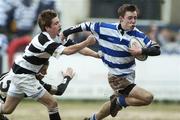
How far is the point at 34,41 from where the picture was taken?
12.4 metres

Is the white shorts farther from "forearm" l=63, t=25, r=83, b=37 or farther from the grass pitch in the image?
the grass pitch

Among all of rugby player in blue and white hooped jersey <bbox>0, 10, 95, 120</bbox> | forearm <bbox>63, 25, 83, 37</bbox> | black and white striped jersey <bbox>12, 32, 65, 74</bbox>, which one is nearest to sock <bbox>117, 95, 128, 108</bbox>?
rugby player in blue and white hooped jersey <bbox>0, 10, 95, 120</bbox>

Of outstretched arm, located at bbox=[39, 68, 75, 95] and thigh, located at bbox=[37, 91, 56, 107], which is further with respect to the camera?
outstretched arm, located at bbox=[39, 68, 75, 95]

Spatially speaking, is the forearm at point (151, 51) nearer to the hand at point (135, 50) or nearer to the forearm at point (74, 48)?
the hand at point (135, 50)

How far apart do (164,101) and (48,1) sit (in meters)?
4.12

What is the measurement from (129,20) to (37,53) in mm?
1507

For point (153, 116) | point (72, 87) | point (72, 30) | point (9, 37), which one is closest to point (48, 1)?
point (9, 37)

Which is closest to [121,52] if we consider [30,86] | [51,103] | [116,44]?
[116,44]

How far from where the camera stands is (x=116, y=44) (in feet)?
42.6

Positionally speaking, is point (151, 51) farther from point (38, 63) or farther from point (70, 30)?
point (38, 63)

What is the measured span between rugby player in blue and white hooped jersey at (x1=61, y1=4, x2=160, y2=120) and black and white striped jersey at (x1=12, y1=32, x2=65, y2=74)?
0.71 metres

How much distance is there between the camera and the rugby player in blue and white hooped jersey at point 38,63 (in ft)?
40.2

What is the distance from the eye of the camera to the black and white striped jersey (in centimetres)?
1221

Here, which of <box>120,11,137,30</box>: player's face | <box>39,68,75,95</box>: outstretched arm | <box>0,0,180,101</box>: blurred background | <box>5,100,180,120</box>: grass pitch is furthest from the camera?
<box>0,0,180,101</box>: blurred background
